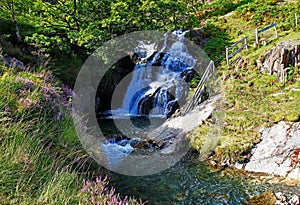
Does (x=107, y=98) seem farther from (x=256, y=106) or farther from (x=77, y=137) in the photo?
(x=77, y=137)

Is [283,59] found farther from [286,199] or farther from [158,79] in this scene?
[286,199]

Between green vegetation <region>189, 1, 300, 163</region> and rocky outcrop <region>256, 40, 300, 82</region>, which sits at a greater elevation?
rocky outcrop <region>256, 40, 300, 82</region>

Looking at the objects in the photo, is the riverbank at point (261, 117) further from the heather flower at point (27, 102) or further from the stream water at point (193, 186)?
the heather flower at point (27, 102)

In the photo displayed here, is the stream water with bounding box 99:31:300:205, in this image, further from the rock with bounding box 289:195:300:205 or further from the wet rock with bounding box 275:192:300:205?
the rock with bounding box 289:195:300:205

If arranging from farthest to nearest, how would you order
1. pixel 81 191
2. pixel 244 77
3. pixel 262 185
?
pixel 244 77
pixel 262 185
pixel 81 191

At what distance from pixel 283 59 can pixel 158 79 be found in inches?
293

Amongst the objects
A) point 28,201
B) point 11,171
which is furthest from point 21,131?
point 28,201

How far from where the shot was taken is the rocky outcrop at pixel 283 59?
1202 cm

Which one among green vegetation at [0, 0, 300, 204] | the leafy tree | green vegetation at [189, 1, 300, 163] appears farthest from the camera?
the leafy tree

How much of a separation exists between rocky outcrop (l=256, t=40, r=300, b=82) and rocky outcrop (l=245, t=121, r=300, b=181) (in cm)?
465

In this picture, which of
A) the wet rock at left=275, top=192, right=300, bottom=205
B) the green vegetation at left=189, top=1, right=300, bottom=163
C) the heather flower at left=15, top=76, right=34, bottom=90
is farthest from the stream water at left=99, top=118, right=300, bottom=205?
the heather flower at left=15, top=76, right=34, bottom=90

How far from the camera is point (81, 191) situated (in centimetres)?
332

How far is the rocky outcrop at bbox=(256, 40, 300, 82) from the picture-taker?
12018 millimetres

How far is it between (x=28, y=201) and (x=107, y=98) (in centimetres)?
1432
